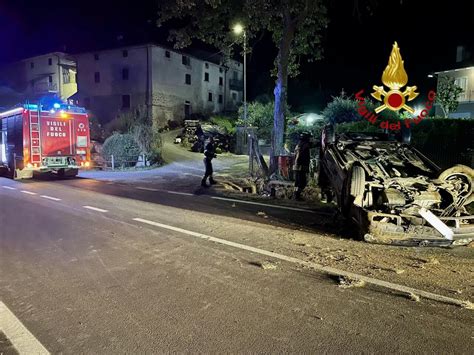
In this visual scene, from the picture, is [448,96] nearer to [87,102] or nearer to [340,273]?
[340,273]

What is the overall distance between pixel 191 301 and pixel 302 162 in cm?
724

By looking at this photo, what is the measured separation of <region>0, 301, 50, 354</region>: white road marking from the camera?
309cm

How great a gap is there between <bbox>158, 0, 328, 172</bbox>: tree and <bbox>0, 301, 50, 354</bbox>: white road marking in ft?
36.0

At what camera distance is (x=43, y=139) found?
15.8 meters

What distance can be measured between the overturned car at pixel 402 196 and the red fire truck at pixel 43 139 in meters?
12.7

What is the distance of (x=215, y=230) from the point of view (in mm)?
6965

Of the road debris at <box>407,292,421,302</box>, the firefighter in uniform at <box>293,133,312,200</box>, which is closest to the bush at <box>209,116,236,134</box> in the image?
the firefighter in uniform at <box>293,133,312,200</box>

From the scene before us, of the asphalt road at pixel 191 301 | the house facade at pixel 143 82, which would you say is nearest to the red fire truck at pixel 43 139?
the asphalt road at pixel 191 301

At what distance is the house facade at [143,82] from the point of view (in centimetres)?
3862

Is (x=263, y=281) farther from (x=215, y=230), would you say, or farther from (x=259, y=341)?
(x=215, y=230)

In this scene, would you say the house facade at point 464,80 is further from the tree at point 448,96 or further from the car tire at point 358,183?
the car tire at point 358,183

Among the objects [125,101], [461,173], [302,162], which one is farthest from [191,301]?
[125,101]

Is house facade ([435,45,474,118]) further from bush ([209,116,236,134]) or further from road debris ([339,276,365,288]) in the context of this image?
road debris ([339,276,365,288])

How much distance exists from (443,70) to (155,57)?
2635 centimetres
